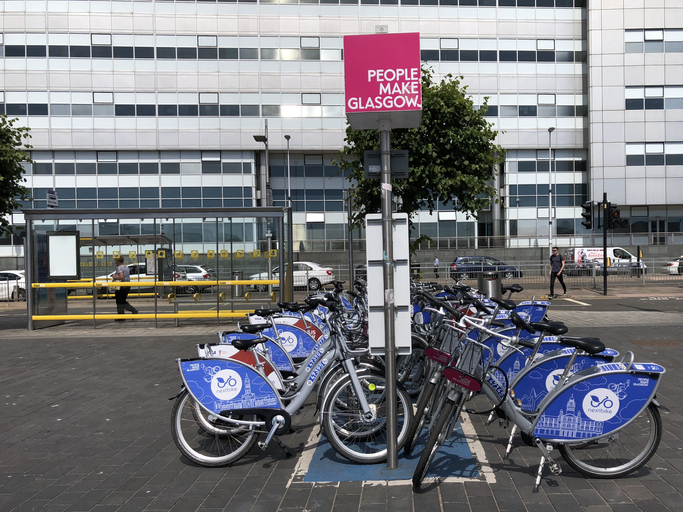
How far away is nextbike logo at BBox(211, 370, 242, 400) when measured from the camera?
13.8 feet

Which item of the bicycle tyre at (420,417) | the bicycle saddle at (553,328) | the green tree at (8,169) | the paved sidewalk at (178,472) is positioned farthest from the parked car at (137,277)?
the bicycle saddle at (553,328)

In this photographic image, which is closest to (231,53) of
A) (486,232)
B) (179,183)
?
(179,183)

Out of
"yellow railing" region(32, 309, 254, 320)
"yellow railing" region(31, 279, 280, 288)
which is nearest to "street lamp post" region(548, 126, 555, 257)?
"yellow railing" region(31, 279, 280, 288)

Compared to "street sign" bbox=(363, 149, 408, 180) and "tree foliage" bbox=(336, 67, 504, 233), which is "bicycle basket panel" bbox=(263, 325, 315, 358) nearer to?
"street sign" bbox=(363, 149, 408, 180)

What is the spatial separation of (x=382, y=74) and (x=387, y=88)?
0.10 meters

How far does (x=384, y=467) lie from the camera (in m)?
4.14

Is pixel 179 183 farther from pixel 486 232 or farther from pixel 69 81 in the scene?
pixel 486 232

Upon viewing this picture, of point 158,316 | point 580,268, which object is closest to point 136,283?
point 158,316

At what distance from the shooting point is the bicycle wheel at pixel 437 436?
3678mm

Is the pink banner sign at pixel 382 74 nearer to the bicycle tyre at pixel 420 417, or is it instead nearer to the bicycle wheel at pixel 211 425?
the bicycle tyre at pixel 420 417

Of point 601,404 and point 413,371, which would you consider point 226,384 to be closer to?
point 413,371

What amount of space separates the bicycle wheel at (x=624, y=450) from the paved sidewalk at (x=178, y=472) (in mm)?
92

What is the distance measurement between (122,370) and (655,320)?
10.9 m

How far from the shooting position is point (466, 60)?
115 ft
